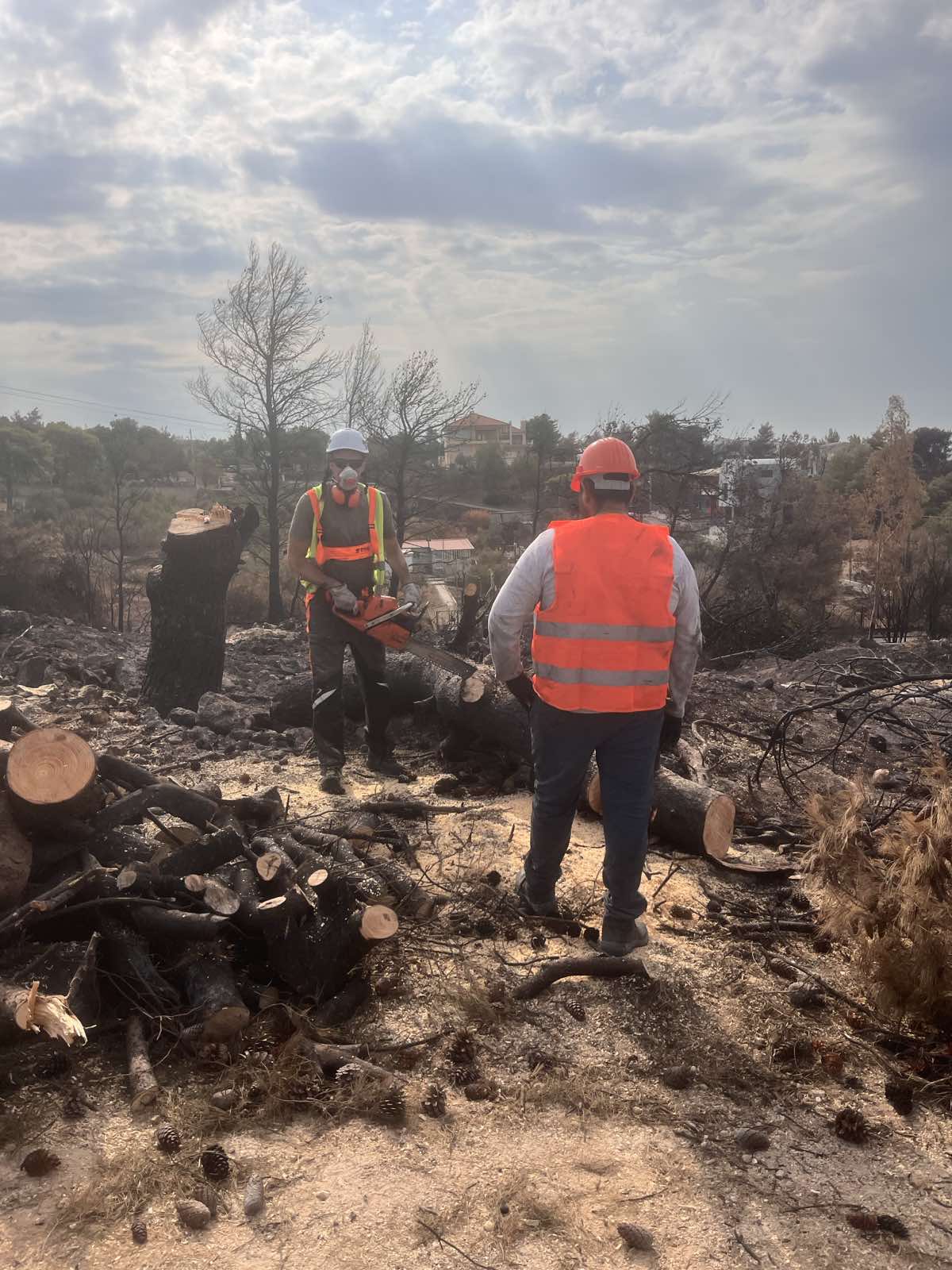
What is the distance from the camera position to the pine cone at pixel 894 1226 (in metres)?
2.16

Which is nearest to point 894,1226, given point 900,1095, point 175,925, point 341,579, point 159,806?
point 900,1095

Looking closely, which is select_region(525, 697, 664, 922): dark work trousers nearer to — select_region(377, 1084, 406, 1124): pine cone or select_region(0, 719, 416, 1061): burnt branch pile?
select_region(0, 719, 416, 1061): burnt branch pile

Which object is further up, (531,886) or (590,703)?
(590,703)

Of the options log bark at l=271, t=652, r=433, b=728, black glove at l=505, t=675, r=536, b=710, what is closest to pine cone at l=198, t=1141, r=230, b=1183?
black glove at l=505, t=675, r=536, b=710

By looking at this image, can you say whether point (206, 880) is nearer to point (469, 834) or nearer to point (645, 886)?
point (469, 834)

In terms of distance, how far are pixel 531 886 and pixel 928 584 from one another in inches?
743

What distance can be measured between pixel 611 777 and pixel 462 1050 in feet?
3.89

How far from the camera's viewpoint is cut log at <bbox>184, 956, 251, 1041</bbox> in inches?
114

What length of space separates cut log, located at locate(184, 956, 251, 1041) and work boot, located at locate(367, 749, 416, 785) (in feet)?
8.48

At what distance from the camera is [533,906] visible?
3.78 metres

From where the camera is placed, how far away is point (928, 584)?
1942 centimetres

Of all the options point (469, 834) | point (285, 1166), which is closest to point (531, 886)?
point (469, 834)

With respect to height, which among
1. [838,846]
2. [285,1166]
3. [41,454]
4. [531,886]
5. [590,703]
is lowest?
[285,1166]

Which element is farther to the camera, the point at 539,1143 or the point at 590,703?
the point at 590,703
